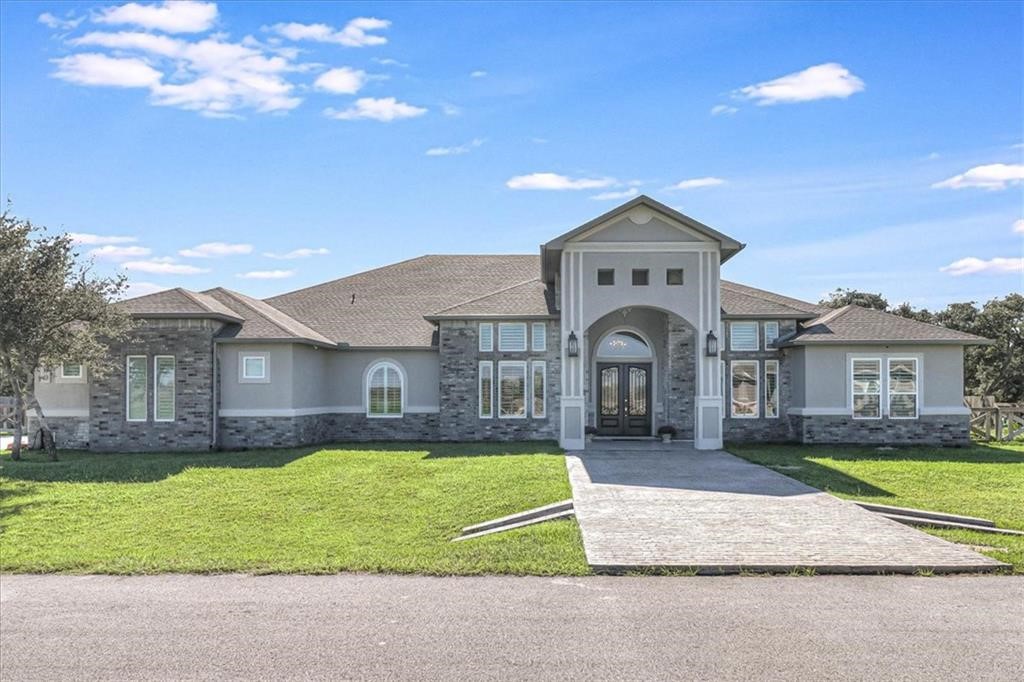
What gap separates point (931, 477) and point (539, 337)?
992 cm

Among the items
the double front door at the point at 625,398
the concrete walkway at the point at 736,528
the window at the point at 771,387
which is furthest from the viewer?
the double front door at the point at 625,398

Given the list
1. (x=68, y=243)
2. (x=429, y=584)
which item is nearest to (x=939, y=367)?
(x=429, y=584)

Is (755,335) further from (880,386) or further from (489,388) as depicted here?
(489,388)

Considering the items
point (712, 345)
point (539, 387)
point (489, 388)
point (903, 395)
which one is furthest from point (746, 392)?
point (489, 388)

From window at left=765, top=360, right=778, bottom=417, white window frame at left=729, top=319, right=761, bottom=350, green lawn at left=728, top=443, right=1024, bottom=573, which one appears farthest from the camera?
white window frame at left=729, top=319, right=761, bottom=350

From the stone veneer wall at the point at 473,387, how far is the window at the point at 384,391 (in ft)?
6.32

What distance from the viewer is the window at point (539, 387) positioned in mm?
21016

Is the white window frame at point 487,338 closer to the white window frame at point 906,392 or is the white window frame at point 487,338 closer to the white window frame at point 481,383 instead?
the white window frame at point 481,383

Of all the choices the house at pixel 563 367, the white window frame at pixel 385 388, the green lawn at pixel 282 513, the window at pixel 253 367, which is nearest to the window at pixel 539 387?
the house at pixel 563 367

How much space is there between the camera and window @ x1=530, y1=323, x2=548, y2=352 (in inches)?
826

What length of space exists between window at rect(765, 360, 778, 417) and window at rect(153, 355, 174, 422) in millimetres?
15309

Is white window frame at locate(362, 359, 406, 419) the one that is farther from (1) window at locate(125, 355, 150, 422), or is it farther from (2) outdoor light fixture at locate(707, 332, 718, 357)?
(2) outdoor light fixture at locate(707, 332, 718, 357)

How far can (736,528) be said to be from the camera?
32.1ft

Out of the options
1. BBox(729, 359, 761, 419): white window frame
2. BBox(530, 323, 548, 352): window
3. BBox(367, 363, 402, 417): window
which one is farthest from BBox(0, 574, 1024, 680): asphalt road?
BBox(367, 363, 402, 417): window
